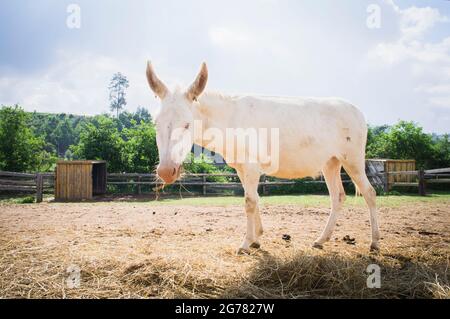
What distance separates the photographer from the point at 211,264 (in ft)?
11.2

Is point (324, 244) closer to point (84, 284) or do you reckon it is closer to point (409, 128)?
point (84, 284)

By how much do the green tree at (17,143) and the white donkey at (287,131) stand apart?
21147 mm

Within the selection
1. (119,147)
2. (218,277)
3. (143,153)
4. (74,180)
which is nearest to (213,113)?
(218,277)

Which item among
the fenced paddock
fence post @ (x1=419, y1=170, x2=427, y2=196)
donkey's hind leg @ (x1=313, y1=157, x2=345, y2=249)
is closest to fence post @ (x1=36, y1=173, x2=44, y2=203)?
the fenced paddock

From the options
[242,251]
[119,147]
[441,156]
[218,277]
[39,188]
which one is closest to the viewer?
[218,277]

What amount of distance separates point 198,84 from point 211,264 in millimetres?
2287

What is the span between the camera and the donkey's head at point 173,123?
327 cm

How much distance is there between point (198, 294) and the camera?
108 inches

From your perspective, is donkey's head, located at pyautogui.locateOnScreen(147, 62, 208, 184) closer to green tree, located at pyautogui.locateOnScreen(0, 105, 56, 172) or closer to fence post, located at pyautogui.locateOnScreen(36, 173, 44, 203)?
fence post, located at pyautogui.locateOnScreen(36, 173, 44, 203)

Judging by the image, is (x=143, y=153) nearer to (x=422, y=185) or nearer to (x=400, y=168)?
(x=422, y=185)

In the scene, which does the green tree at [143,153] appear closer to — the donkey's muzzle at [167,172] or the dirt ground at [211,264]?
the dirt ground at [211,264]

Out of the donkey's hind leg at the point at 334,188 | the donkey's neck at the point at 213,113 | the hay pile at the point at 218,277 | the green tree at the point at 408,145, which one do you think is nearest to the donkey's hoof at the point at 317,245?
the donkey's hind leg at the point at 334,188

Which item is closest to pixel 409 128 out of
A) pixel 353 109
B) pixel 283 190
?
pixel 283 190

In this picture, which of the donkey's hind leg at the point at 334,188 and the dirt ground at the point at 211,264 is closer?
the dirt ground at the point at 211,264
